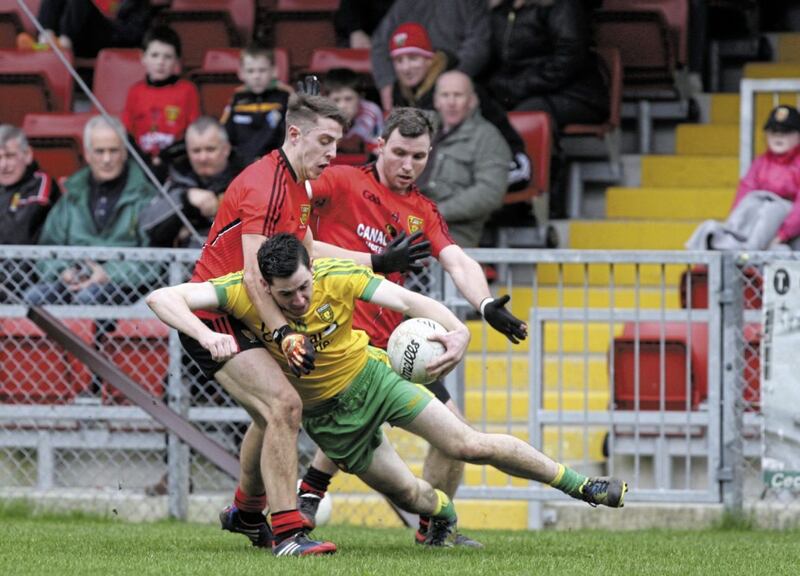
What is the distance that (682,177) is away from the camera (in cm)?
1394

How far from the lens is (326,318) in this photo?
25.6ft

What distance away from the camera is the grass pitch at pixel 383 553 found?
7.25m

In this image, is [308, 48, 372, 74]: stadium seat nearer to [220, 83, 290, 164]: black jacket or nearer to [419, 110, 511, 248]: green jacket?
[220, 83, 290, 164]: black jacket

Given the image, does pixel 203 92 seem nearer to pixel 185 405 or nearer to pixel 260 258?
pixel 185 405

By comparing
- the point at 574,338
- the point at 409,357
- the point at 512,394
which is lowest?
the point at 512,394

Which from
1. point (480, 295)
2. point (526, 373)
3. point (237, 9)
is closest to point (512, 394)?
point (526, 373)

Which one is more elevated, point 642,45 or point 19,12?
point 19,12

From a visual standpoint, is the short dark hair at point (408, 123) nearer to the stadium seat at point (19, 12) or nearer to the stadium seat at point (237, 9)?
the stadium seat at point (237, 9)

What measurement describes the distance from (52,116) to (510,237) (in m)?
3.46

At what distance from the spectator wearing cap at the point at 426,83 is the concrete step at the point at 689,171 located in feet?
6.27

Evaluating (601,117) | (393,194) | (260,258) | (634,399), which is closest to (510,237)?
→ (601,117)

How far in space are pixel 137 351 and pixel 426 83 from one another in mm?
3096

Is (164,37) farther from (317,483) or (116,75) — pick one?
(317,483)

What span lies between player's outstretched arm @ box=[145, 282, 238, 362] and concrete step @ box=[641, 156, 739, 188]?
675cm
